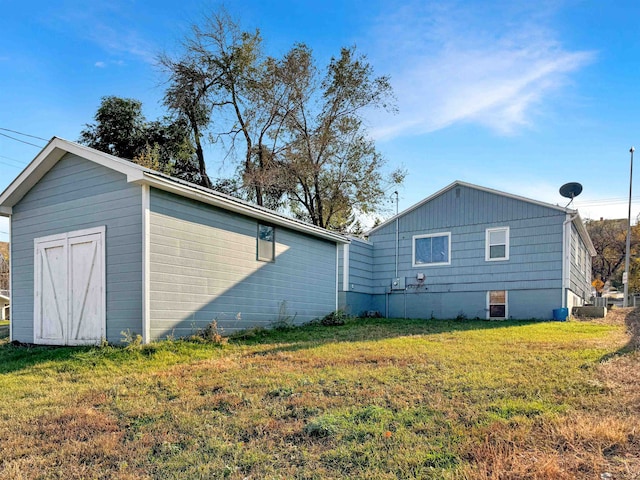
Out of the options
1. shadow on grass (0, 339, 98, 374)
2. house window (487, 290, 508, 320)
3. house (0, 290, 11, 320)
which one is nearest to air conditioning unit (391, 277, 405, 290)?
house window (487, 290, 508, 320)

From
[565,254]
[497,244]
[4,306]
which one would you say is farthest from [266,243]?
[4,306]

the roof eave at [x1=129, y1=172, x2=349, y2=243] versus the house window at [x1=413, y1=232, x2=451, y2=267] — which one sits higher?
the roof eave at [x1=129, y1=172, x2=349, y2=243]

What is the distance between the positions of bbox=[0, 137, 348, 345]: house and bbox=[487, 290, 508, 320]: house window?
6952 mm

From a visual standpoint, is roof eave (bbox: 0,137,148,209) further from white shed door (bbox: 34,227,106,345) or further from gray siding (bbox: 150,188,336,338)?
white shed door (bbox: 34,227,106,345)

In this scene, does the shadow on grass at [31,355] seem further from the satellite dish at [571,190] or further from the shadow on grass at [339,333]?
the satellite dish at [571,190]

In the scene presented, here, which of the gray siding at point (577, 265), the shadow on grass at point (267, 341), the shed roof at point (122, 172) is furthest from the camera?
the gray siding at point (577, 265)

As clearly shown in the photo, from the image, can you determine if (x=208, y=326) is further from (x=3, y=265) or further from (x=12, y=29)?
(x=3, y=265)

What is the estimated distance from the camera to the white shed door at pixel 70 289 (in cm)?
823

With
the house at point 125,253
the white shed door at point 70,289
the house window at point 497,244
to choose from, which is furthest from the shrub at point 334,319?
the white shed door at point 70,289

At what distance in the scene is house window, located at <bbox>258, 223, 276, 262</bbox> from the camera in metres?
10.6

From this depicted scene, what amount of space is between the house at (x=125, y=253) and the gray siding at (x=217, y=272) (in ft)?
0.07

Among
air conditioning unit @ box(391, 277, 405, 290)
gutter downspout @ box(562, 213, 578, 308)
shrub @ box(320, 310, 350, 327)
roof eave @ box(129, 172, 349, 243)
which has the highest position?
roof eave @ box(129, 172, 349, 243)

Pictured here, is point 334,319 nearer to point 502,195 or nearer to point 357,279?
point 357,279

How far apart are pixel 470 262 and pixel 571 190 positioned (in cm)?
426
